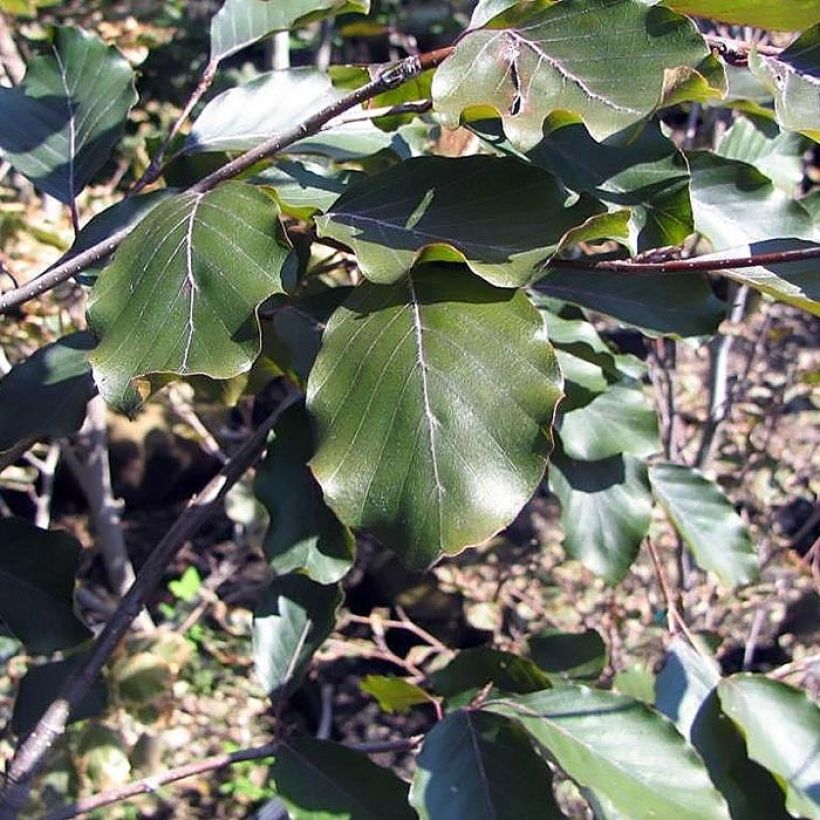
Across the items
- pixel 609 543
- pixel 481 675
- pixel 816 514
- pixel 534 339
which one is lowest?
pixel 816 514

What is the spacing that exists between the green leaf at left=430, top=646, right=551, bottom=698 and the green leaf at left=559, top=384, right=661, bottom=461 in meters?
0.24

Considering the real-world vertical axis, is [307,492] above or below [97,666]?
above

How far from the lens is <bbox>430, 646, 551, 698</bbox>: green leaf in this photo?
3.53ft

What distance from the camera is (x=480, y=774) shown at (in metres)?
0.89

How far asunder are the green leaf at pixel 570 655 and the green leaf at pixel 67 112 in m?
0.77

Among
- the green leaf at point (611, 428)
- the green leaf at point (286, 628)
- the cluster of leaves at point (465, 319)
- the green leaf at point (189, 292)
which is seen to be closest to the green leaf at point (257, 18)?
the cluster of leaves at point (465, 319)

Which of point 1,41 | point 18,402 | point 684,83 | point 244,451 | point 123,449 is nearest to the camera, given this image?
point 684,83

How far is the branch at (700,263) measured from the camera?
66 centimetres

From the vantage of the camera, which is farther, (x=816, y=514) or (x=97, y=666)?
(x=816, y=514)

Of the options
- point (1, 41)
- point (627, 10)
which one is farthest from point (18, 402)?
point (1, 41)

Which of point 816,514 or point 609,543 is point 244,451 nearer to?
point 609,543

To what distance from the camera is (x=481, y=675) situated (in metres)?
1.12

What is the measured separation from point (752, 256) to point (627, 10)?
0.62ft

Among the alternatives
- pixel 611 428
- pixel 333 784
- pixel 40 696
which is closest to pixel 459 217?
pixel 611 428
